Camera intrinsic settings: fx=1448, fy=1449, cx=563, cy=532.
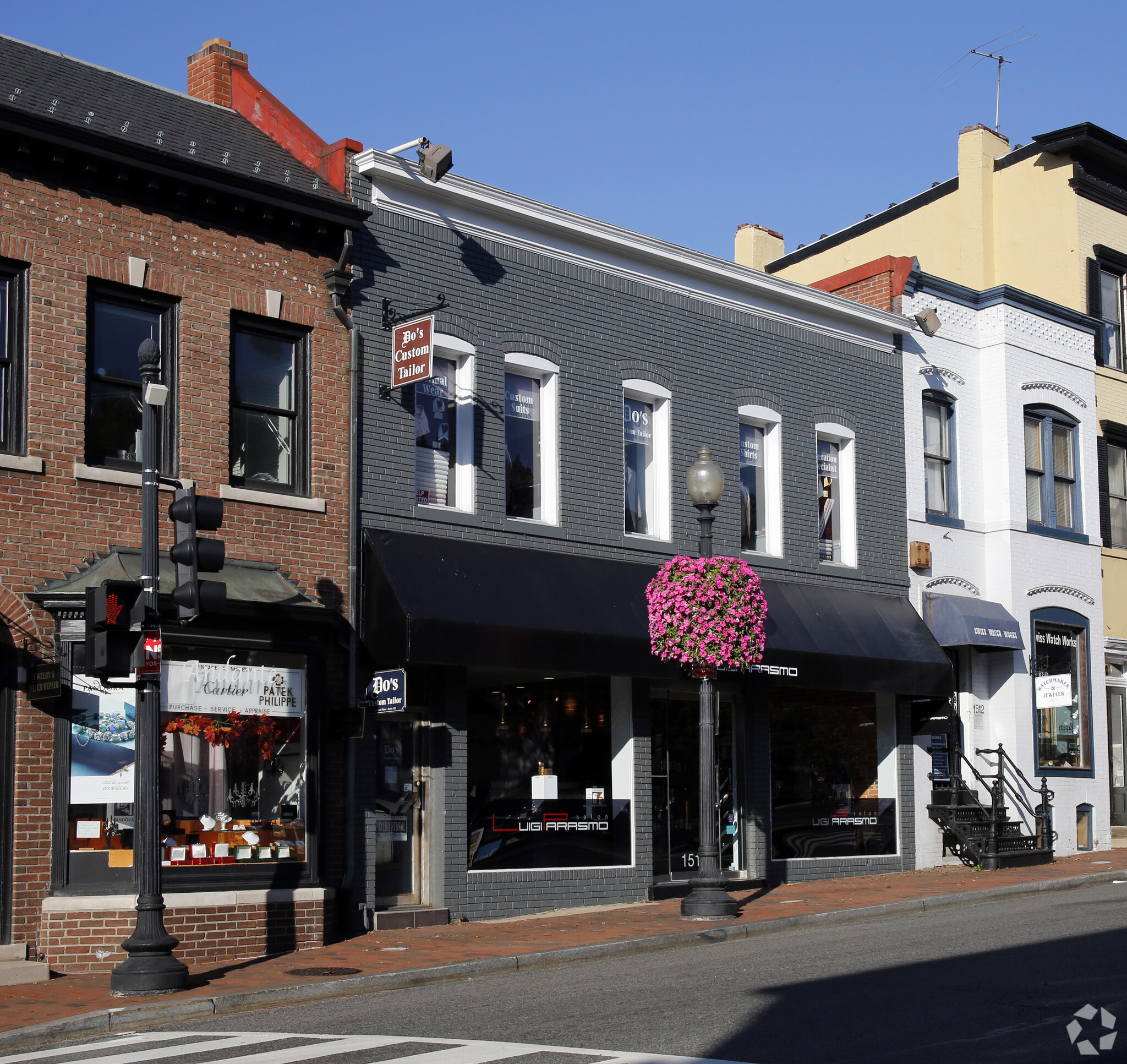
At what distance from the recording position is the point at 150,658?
36.9 feet

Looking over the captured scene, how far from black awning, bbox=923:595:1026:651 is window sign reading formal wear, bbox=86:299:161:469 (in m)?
12.2

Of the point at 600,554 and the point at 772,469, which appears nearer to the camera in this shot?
the point at 600,554

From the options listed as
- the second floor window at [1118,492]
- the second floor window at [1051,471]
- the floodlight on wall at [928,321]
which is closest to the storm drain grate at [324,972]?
the floodlight on wall at [928,321]

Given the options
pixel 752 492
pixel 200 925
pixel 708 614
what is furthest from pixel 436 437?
pixel 200 925

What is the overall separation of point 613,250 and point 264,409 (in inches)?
222

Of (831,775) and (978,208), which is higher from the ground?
(978,208)

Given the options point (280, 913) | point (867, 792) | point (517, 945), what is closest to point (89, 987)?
point (280, 913)

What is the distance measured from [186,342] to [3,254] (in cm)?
190

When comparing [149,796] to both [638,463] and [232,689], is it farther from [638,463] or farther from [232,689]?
[638,463]

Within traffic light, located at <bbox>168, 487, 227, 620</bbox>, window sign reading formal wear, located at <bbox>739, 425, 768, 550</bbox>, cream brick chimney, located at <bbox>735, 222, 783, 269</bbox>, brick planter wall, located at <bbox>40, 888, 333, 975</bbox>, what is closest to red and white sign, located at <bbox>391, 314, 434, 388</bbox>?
traffic light, located at <bbox>168, 487, 227, 620</bbox>

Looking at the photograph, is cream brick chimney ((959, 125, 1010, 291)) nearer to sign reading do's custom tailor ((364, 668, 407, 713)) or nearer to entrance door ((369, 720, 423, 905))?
entrance door ((369, 720, 423, 905))

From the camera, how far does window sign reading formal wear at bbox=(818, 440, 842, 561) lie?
20.6 m

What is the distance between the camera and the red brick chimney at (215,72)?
17688 millimetres

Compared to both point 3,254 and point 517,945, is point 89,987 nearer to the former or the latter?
point 517,945
